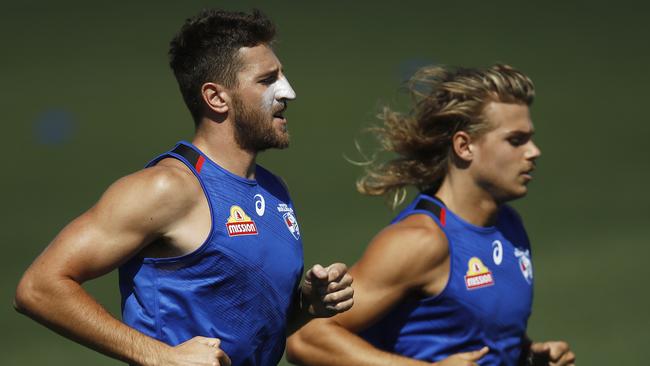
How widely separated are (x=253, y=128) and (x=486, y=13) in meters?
14.8

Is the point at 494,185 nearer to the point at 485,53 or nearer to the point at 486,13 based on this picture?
the point at 485,53

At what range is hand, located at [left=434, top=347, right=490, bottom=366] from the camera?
226 inches

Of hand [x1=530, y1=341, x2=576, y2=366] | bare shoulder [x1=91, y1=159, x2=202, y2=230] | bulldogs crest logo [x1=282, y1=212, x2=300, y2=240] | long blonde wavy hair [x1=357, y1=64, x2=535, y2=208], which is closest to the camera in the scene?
bare shoulder [x1=91, y1=159, x2=202, y2=230]

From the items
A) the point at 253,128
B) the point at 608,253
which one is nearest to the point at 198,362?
the point at 253,128

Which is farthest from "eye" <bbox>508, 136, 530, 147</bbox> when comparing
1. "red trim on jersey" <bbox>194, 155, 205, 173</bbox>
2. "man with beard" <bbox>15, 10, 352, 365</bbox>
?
"red trim on jersey" <bbox>194, 155, 205, 173</bbox>

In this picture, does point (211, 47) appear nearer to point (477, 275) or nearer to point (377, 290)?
point (377, 290)

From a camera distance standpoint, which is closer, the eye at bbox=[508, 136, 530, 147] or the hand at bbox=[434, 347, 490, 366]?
the hand at bbox=[434, 347, 490, 366]

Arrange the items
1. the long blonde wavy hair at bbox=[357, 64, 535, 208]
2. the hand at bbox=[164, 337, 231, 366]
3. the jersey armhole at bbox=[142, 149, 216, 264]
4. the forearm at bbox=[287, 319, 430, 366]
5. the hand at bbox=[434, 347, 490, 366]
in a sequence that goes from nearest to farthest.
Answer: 1. the hand at bbox=[164, 337, 231, 366]
2. the jersey armhole at bbox=[142, 149, 216, 264]
3. the hand at bbox=[434, 347, 490, 366]
4. the forearm at bbox=[287, 319, 430, 366]
5. the long blonde wavy hair at bbox=[357, 64, 535, 208]

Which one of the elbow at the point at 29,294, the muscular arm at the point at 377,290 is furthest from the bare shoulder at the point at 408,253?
the elbow at the point at 29,294

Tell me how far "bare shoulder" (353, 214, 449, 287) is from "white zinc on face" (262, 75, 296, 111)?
108 cm

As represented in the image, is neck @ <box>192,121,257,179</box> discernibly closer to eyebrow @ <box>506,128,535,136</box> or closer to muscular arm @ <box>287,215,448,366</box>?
muscular arm @ <box>287,215,448,366</box>

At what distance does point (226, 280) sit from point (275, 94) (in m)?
0.89

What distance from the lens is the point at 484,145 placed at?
6496mm

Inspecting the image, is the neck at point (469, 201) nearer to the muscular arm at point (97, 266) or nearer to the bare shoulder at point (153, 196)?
the bare shoulder at point (153, 196)
